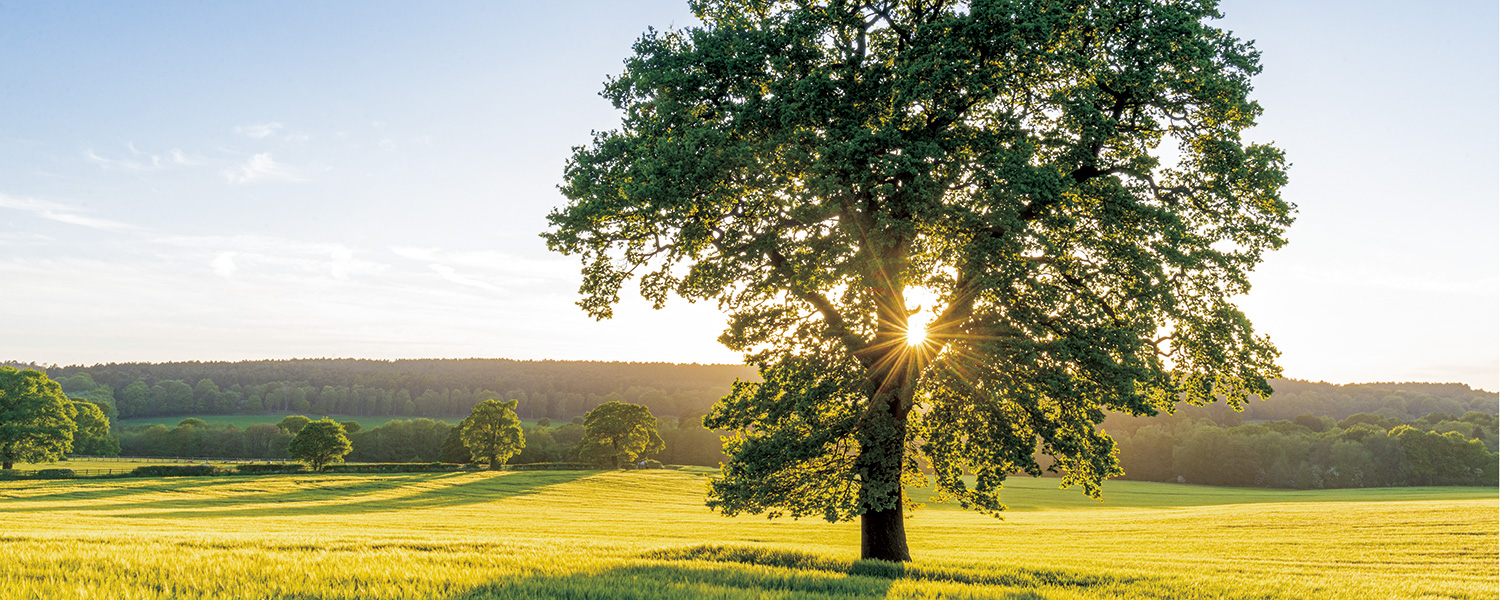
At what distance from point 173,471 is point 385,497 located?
2786 cm

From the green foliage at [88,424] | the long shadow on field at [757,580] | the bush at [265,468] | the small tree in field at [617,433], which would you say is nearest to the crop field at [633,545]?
the long shadow on field at [757,580]

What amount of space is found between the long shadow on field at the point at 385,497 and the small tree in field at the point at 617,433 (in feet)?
28.6

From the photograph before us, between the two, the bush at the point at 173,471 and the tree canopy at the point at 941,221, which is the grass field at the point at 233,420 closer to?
the bush at the point at 173,471

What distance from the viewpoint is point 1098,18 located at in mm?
13477

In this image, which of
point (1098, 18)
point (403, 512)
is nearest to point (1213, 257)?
point (1098, 18)

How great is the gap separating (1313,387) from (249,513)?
20188cm

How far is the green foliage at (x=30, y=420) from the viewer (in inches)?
2810

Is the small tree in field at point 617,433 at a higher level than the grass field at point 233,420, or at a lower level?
higher

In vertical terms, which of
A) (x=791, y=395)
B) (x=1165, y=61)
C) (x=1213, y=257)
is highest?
(x=1165, y=61)

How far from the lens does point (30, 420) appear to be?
72.6 metres

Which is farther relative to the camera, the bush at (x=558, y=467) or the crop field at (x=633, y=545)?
the bush at (x=558, y=467)

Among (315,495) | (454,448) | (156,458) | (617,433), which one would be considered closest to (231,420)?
(156,458)

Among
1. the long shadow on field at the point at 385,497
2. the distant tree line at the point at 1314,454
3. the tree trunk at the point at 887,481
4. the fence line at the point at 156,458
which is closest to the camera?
the tree trunk at the point at 887,481

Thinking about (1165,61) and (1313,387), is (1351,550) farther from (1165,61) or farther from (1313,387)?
(1313,387)
